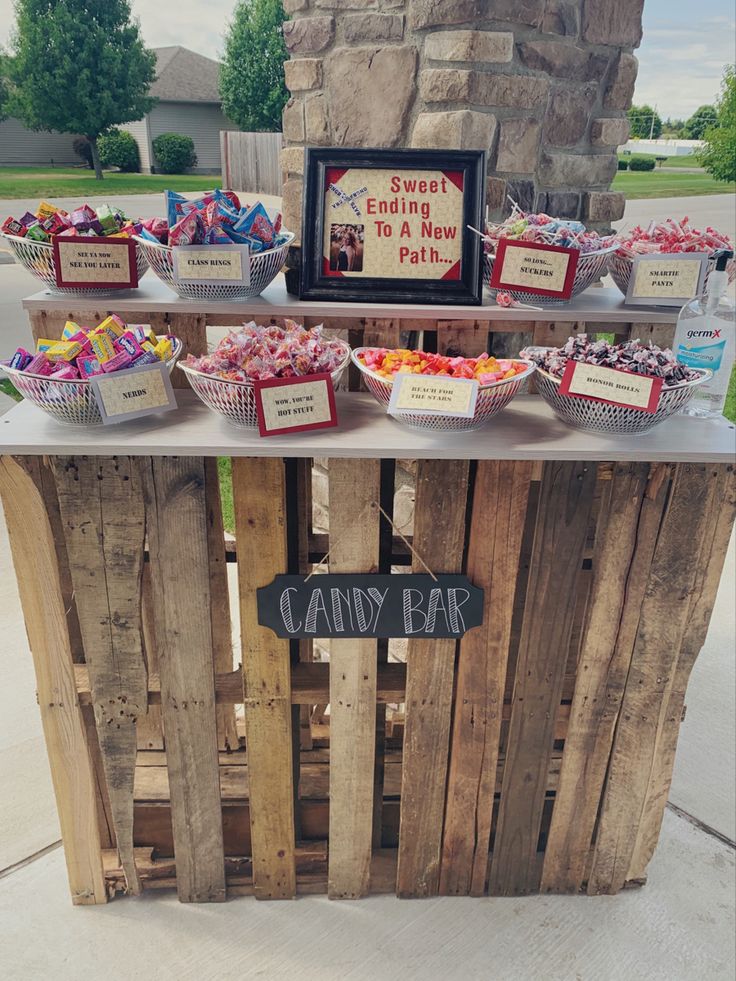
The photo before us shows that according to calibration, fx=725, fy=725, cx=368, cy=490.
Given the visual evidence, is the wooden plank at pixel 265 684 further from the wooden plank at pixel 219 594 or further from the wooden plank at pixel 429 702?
the wooden plank at pixel 429 702

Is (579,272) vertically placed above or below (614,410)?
above

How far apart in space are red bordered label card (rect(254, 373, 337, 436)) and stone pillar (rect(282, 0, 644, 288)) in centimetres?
123

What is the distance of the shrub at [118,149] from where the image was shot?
22484 millimetres

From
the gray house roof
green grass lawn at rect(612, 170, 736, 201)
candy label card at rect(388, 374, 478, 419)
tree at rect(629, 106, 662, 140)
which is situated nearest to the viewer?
candy label card at rect(388, 374, 478, 419)

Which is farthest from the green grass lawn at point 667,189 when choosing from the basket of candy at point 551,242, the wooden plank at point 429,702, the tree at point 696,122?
the tree at point 696,122

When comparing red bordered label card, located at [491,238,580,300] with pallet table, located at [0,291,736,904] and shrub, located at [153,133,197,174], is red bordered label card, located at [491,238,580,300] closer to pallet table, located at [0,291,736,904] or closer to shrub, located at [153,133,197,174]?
pallet table, located at [0,291,736,904]

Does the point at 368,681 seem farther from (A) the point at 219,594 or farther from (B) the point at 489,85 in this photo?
(B) the point at 489,85

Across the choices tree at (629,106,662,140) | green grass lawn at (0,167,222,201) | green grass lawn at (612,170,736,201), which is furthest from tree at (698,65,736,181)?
tree at (629,106,662,140)

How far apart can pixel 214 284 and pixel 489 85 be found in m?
1.13

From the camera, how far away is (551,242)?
58.4 inches

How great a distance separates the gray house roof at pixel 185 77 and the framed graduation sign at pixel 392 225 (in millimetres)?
27807

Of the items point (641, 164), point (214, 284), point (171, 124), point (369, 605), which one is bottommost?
point (369, 605)

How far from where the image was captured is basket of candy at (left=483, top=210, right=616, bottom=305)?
1.48m

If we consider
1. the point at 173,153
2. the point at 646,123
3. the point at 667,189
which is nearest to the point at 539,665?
the point at 667,189
